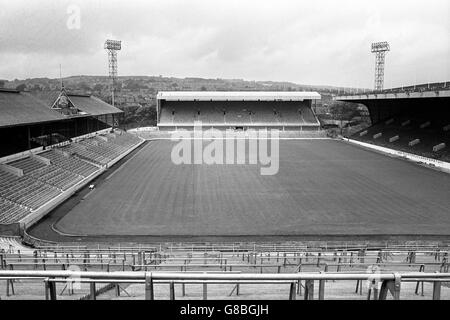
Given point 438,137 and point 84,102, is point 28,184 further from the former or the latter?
point 438,137

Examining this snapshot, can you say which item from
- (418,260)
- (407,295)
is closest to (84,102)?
(418,260)

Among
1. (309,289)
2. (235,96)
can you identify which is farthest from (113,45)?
(309,289)

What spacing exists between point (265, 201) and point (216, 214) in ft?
12.3

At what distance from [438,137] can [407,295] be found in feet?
138

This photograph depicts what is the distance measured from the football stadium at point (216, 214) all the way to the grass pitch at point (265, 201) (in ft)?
0.33

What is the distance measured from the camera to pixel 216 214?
1988 cm

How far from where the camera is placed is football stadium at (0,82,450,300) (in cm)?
434

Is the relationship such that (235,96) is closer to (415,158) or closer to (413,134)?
Result: (413,134)

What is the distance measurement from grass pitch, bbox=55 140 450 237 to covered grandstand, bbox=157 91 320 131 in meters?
32.4

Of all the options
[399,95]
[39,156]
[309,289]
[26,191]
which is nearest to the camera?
[309,289]

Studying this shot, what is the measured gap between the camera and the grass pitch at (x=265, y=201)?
58.3 feet

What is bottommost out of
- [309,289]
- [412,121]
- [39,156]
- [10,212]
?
[10,212]

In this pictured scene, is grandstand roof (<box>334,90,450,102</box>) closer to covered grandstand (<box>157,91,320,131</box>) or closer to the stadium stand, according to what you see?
covered grandstand (<box>157,91,320,131</box>)
